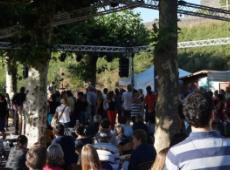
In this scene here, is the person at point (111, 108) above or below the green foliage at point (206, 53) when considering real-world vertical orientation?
below

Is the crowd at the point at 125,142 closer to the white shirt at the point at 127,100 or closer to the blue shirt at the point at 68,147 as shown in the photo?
the blue shirt at the point at 68,147

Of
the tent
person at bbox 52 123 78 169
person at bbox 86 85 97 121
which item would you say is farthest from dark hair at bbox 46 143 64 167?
the tent

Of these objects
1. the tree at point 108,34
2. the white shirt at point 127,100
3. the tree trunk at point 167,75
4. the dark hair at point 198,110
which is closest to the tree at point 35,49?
the tree trunk at point 167,75

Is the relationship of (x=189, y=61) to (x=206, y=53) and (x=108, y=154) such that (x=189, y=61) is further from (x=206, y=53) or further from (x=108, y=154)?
(x=108, y=154)

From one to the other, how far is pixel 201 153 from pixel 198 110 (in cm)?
28

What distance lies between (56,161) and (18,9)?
686 cm

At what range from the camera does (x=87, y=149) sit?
5957 millimetres

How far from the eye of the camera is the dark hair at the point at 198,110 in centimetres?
381

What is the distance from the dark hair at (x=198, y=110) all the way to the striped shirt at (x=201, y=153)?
0.27 ft

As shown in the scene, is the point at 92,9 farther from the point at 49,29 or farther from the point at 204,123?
the point at 204,123

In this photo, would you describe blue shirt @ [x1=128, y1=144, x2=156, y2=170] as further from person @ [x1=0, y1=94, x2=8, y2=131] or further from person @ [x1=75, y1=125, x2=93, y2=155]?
person @ [x1=0, y1=94, x2=8, y2=131]

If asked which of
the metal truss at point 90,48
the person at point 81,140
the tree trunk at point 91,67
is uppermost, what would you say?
the metal truss at point 90,48

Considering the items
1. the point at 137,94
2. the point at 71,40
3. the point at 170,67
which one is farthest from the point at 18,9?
the point at 71,40

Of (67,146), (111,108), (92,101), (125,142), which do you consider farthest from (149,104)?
(67,146)
